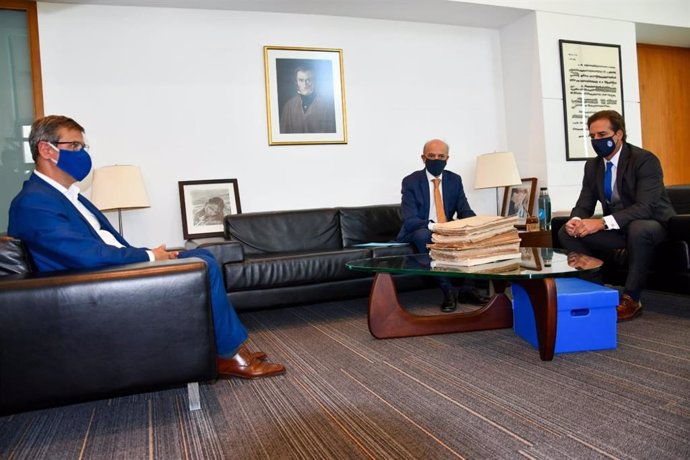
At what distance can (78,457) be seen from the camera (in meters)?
1.53

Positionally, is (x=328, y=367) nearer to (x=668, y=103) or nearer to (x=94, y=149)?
(x=94, y=149)

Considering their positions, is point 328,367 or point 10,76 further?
point 10,76

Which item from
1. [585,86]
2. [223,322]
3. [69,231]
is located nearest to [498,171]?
[585,86]

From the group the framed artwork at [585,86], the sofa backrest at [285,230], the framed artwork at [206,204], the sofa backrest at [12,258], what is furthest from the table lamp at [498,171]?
the sofa backrest at [12,258]

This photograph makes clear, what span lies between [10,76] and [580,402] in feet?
14.0

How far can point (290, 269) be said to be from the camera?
11.0 ft

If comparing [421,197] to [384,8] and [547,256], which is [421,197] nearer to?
[547,256]

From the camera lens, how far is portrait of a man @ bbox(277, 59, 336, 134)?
171 inches

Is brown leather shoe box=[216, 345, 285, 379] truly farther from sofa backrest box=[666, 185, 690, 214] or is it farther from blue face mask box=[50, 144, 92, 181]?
sofa backrest box=[666, 185, 690, 214]

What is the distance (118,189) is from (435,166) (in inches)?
89.3

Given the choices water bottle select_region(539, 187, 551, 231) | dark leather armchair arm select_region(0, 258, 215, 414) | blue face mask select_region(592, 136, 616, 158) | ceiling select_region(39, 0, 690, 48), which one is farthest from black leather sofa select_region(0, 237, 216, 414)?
water bottle select_region(539, 187, 551, 231)

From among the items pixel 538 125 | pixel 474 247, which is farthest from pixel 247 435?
pixel 538 125

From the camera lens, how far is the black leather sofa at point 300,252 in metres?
3.29

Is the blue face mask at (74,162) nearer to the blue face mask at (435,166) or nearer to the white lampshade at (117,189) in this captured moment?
the white lampshade at (117,189)
